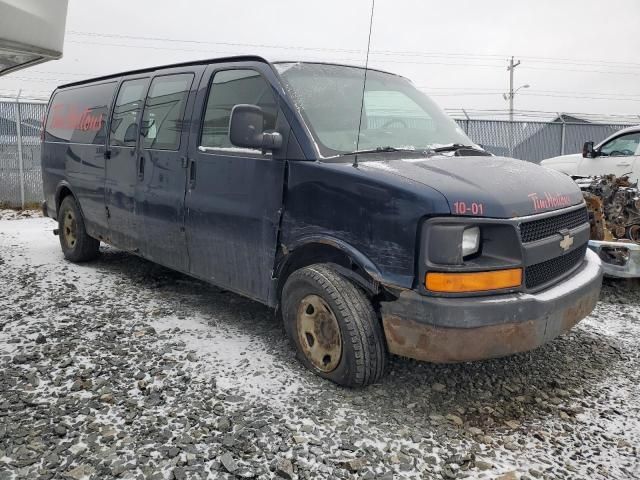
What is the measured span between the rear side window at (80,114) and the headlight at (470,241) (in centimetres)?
382

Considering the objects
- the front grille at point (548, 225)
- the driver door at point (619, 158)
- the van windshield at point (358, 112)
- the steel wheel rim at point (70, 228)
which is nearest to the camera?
the front grille at point (548, 225)

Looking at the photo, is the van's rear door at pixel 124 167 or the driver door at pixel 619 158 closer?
the van's rear door at pixel 124 167

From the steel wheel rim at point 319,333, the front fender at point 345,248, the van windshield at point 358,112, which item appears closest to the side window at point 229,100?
the van windshield at point 358,112

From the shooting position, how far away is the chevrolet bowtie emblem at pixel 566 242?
296 centimetres

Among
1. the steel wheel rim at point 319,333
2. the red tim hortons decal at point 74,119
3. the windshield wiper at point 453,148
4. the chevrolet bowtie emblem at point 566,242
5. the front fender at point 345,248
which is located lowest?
the steel wheel rim at point 319,333

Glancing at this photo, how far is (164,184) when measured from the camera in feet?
13.4

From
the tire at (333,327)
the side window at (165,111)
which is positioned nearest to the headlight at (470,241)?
the tire at (333,327)

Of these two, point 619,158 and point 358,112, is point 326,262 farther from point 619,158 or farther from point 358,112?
point 619,158

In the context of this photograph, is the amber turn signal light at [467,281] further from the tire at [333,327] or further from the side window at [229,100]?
the side window at [229,100]

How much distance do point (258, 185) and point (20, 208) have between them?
9.23 meters

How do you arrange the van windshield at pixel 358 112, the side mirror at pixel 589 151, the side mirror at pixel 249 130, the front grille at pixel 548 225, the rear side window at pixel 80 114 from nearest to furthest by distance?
the front grille at pixel 548 225, the side mirror at pixel 249 130, the van windshield at pixel 358 112, the rear side window at pixel 80 114, the side mirror at pixel 589 151

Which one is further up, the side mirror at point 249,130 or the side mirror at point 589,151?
the side mirror at point 589,151

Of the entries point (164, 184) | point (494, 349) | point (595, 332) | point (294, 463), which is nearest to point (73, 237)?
point (164, 184)

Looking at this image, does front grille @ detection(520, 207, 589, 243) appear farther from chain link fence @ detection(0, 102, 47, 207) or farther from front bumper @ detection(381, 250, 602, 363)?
chain link fence @ detection(0, 102, 47, 207)
